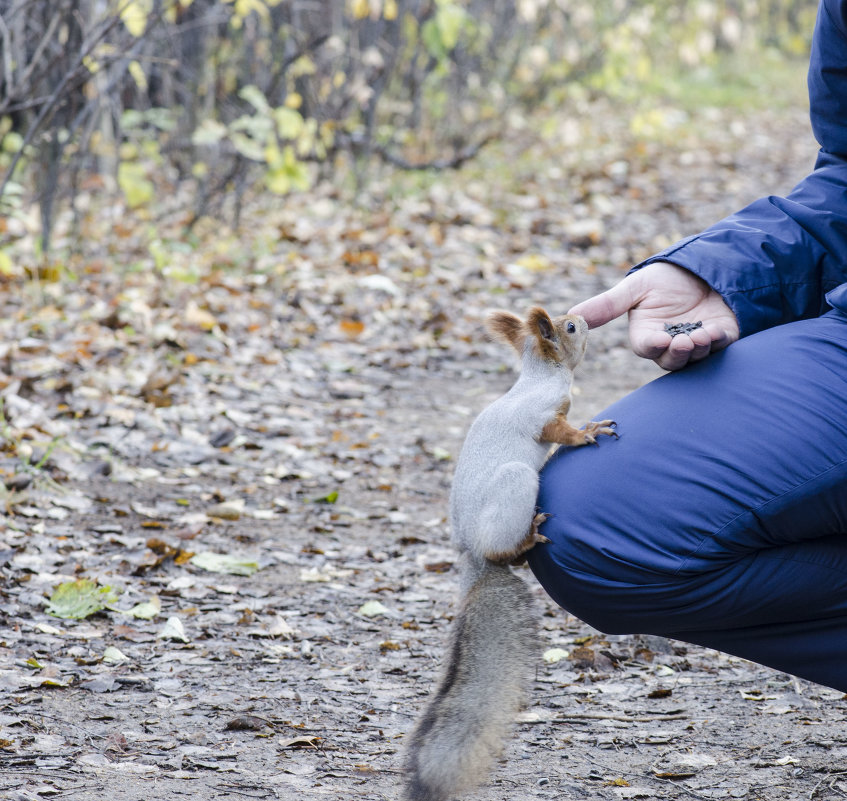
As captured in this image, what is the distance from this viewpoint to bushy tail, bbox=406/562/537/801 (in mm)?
1666

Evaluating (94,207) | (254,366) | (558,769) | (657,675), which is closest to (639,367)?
(254,366)

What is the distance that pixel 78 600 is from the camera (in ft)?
9.11

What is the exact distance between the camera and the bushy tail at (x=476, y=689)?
1.67 m

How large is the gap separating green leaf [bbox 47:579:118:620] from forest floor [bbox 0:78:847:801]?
2 cm

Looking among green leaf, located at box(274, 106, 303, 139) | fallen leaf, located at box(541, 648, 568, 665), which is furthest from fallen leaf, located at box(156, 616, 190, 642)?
green leaf, located at box(274, 106, 303, 139)

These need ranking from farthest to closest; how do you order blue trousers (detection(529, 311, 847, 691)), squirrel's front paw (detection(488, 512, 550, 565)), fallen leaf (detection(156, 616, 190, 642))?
1. fallen leaf (detection(156, 616, 190, 642))
2. squirrel's front paw (detection(488, 512, 550, 565))
3. blue trousers (detection(529, 311, 847, 691))

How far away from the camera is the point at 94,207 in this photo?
289 inches

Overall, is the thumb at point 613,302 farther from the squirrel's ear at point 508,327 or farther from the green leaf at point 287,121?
the green leaf at point 287,121

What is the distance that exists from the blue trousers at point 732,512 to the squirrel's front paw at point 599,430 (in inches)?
0.9

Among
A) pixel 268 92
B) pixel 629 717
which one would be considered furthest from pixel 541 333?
pixel 268 92

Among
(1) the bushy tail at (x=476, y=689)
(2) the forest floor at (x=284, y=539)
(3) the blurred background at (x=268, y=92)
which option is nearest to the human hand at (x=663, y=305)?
(1) the bushy tail at (x=476, y=689)

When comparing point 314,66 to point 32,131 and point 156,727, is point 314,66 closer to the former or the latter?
point 32,131

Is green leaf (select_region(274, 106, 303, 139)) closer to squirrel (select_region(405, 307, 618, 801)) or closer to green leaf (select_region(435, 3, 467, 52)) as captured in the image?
green leaf (select_region(435, 3, 467, 52))

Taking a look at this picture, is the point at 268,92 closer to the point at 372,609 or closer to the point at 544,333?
the point at 372,609
